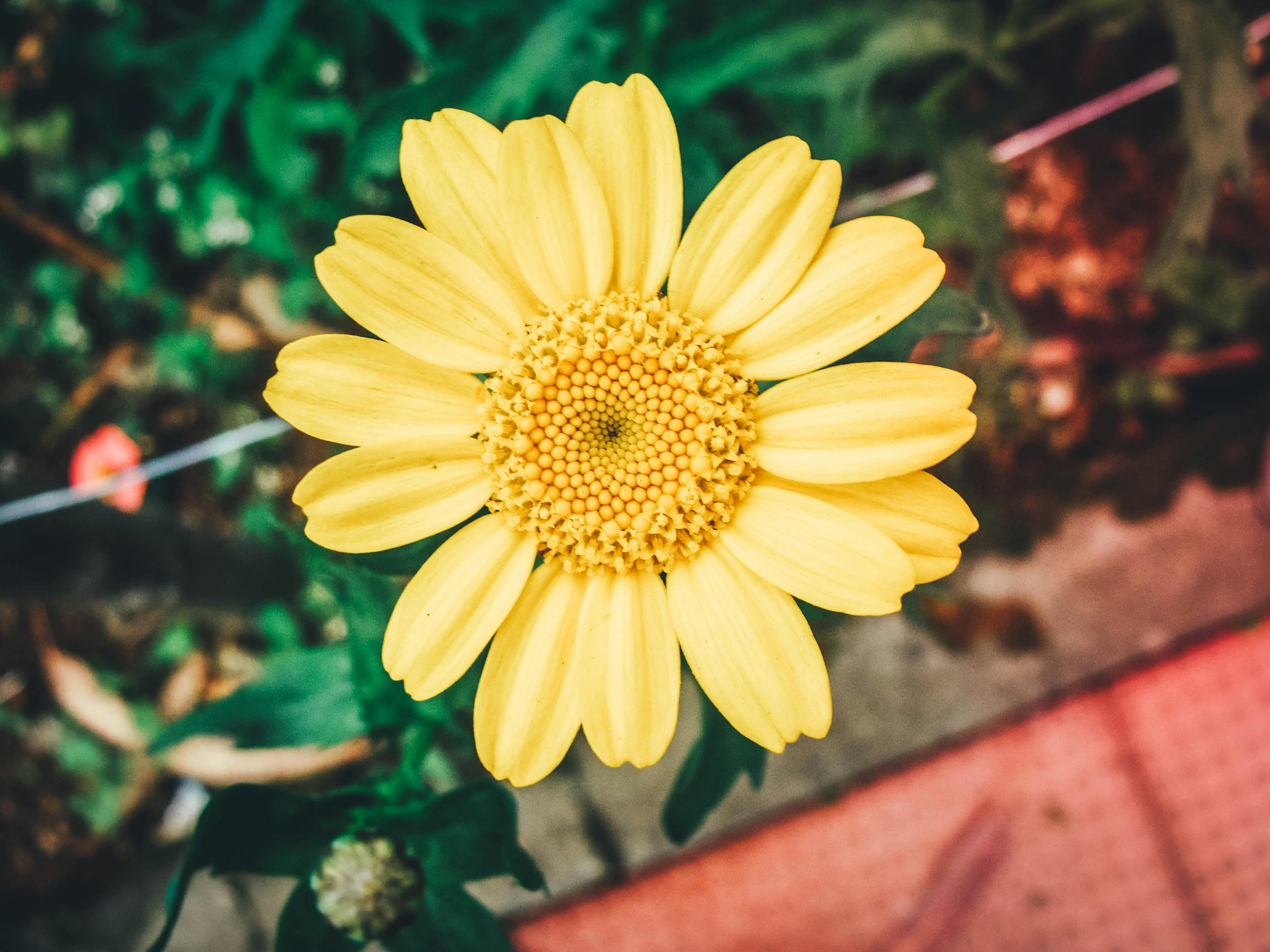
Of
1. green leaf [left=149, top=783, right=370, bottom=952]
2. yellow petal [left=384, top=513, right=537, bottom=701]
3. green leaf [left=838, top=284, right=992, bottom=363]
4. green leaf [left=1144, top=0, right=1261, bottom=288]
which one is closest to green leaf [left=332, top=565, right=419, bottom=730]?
green leaf [left=149, top=783, right=370, bottom=952]

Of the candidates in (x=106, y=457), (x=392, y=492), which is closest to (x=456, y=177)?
(x=392, y=492)

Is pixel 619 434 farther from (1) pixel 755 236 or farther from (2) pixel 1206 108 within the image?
(2) pixel 1206 108

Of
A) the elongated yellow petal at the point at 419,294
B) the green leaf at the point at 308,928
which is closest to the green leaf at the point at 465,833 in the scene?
the green leaf at the point at 308,928

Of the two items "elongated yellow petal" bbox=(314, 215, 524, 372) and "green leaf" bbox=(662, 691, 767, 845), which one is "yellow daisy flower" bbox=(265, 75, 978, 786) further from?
"green leaf" bbox=(662, 691, 767, 845)

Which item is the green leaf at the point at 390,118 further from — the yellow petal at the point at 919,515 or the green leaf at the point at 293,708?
the yellow petal at the point at 919,515

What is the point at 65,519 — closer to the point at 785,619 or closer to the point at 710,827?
the point at 785,619

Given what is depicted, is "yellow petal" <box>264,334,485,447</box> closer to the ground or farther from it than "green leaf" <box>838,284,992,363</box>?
farther from it
